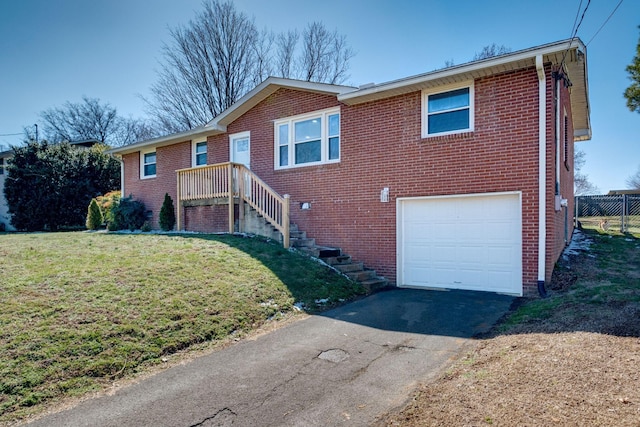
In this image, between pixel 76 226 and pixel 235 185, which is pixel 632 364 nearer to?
pixel 235 185

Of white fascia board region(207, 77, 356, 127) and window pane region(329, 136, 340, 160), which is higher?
white fascia board region(207, 77, 356, 127)

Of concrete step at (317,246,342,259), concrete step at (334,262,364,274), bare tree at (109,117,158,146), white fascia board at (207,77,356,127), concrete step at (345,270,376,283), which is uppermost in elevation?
bare tree at (109,117,158,146)

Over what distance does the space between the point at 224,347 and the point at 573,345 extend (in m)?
4.28

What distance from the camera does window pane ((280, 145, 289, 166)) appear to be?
38.5ft

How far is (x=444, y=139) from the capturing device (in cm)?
876

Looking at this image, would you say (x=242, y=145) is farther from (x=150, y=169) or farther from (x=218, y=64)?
(x=218, y=64)

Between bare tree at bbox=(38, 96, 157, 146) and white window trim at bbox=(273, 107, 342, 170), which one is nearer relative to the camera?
white window trim at bbox=(273, 107, 342, 170)

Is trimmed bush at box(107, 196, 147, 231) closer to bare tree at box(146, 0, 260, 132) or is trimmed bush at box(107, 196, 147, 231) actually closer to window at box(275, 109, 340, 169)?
window at box(275, 109, 340, 169)

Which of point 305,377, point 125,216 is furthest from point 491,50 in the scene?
point 305,377

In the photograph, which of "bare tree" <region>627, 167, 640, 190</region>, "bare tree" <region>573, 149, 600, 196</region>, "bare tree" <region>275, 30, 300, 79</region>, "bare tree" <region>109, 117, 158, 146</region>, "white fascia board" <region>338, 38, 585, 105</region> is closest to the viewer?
"white fascia board" <region>338, 38, 585, 105</region>

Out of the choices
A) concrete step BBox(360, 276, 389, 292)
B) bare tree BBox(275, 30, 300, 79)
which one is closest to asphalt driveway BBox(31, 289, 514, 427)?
concrete step BBox(360, 276, 389, 292)

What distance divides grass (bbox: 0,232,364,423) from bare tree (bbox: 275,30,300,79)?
20.6m

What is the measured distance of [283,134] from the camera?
11.9 m

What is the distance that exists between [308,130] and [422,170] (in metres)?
3.89
